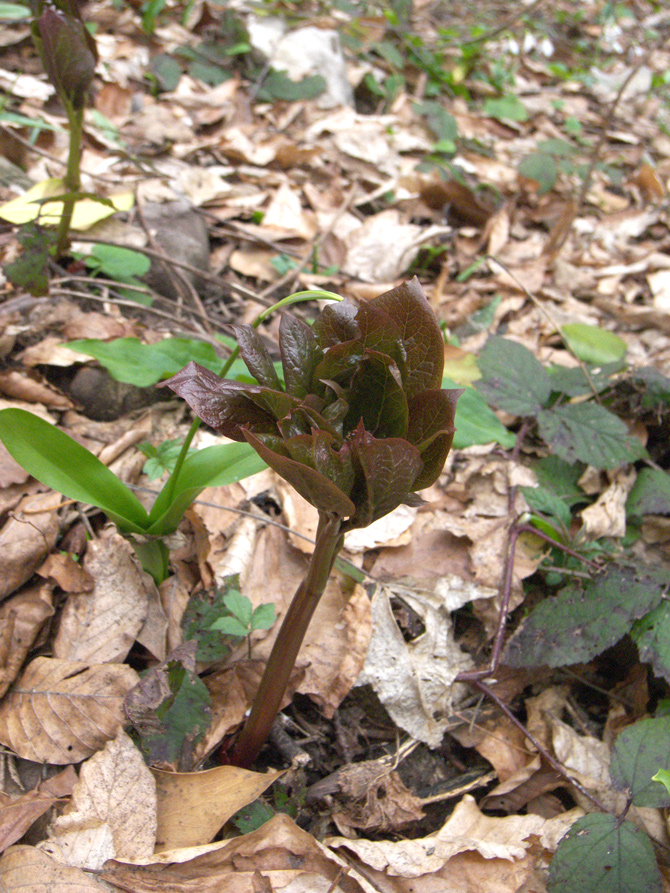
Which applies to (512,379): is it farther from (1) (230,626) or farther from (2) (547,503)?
(1) (230,626)

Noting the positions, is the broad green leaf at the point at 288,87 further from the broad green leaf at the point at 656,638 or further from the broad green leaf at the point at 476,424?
the broad green leaf at the point at 656,638

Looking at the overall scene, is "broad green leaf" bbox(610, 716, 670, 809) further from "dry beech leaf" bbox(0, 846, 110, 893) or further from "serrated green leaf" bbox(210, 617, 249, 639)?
"dry beech leaf" bbox(0, 846, 110, 893)

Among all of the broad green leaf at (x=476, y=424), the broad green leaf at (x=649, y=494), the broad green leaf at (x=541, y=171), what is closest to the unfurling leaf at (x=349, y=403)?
the broad green leaf at (x=476, y=424)

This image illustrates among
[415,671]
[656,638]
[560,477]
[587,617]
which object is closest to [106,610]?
[415,671]

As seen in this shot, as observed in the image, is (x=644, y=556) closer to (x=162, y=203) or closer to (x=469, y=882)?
(x=469, y=882)

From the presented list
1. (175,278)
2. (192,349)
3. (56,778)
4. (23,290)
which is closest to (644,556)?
(192,349)

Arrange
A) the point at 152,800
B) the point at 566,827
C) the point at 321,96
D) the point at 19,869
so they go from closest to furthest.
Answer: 1. the point at 19,869
2. the point at 152,800
3. the point at 566,827
4. the point at 321,96
